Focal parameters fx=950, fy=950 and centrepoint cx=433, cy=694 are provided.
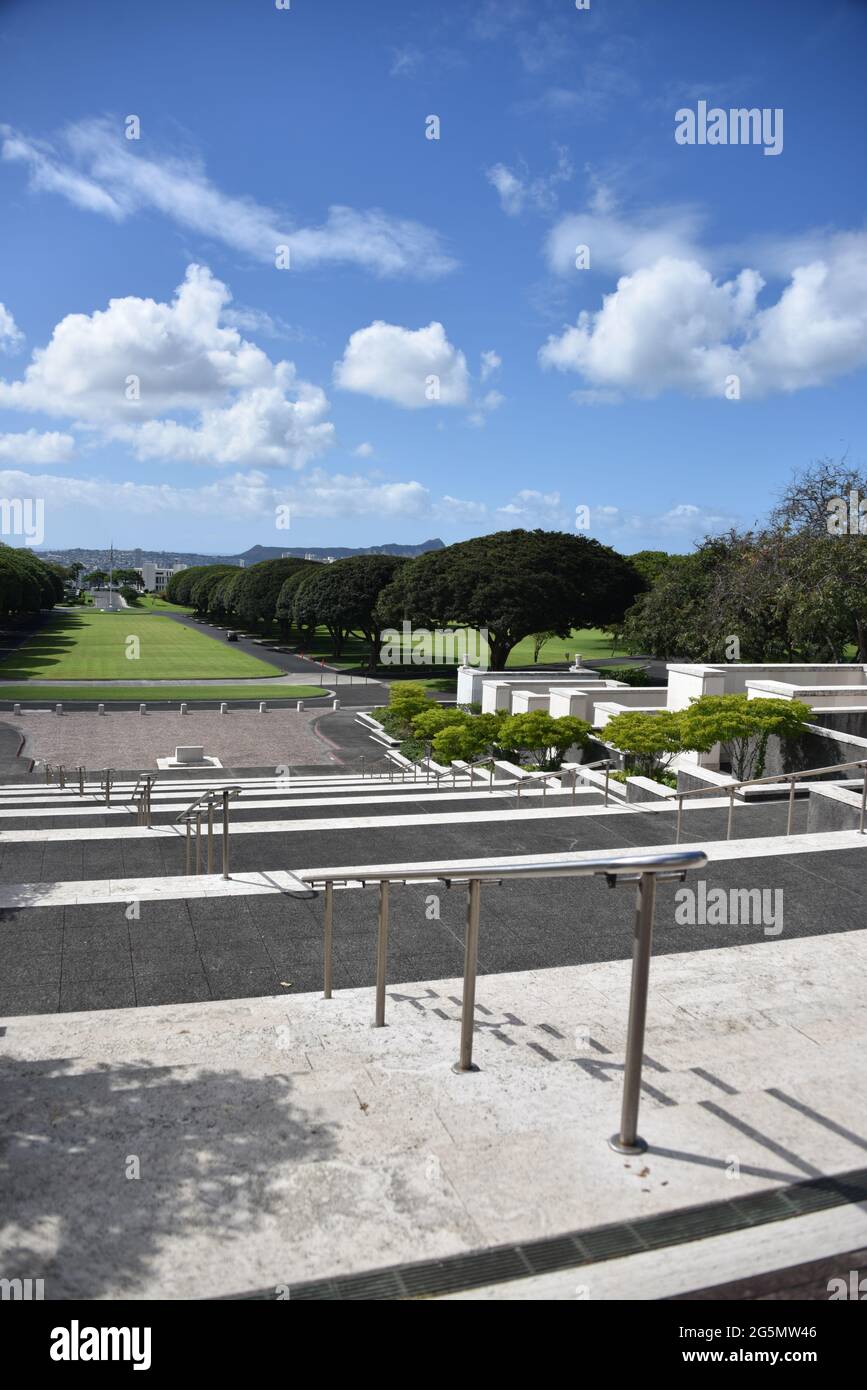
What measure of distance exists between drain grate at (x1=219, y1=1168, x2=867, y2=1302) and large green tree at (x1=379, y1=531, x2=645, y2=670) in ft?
159

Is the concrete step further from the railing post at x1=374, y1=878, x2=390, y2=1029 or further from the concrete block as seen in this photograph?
the concrete block

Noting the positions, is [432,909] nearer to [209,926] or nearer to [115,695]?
[209,926]

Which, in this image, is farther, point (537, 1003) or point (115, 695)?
point (115, 695)

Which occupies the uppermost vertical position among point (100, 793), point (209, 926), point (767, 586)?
point (767, 586)

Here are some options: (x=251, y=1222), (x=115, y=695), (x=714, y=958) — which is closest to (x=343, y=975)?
(x=714, y=958)

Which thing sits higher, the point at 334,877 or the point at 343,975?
the point at 334,877

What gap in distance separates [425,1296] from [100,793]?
18.8 meters

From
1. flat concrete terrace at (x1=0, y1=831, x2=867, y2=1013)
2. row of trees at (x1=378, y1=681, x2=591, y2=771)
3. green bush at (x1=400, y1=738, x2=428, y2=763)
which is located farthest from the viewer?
green bush at (x1=400, y1=738, x2=428, y2=763)

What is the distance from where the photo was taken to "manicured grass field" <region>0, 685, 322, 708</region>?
4619cm

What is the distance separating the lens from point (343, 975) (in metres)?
7.14

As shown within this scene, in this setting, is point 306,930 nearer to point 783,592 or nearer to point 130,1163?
point 130,1163

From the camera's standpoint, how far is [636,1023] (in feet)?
13.8

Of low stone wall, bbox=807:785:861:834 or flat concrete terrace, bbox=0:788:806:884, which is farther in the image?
low stone wall, bbox=807:785:861:834

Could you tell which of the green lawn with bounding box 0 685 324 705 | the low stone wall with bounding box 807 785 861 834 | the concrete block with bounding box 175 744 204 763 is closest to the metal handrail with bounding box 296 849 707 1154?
the low stone wall with bounding box 807 785 861 834
